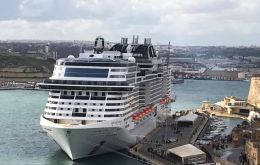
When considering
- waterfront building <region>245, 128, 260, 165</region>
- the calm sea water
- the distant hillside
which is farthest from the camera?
the distant hillside

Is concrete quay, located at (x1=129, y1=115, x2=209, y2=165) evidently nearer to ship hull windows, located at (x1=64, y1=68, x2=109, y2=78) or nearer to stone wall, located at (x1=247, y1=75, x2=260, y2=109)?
ship hull windows, located at (x1=64, y1=68, x2=109, y2=78)

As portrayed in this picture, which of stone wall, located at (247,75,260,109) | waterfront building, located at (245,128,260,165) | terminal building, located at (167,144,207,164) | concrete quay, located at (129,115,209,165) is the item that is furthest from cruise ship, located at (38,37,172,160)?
stone wall, located at (247,75,260,109)

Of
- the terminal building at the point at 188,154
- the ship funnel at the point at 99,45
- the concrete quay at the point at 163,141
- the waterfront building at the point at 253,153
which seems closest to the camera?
the waterfront building at the point at 253,153

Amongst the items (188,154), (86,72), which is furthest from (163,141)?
(86,72)

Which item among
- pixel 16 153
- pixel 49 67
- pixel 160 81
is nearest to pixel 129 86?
pixel 16 153

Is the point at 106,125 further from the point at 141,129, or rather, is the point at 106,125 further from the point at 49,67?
the point at 49,67

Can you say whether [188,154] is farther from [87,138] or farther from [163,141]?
[87,138]

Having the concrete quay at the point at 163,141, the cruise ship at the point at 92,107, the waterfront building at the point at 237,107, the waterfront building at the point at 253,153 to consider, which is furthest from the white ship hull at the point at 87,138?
the waterfront building at the point at 237,107

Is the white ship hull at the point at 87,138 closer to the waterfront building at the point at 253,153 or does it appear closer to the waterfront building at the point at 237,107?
the waterfront building at the point at 253,153
